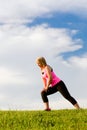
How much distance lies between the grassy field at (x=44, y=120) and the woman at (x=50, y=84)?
1339mm

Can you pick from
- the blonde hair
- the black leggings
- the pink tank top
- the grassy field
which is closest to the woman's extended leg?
the black leggings

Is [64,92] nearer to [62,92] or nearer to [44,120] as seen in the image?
[62,92]

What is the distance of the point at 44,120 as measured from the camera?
662 inches

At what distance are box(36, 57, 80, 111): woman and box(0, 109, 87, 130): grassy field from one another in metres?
1.34

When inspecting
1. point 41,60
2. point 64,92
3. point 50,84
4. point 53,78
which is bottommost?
point 64,92

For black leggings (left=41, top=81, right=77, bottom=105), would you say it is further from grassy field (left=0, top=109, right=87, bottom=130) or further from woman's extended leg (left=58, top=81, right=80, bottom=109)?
grassy field (left=0, top=109, right=87, bottom=130)

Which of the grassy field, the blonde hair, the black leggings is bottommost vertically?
the grassy field

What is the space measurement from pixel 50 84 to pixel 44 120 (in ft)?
10.8

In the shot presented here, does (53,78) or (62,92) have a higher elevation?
(53,78)

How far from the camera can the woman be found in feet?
64.4

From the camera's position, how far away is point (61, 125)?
1614cm

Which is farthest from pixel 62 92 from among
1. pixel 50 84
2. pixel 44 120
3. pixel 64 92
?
pixel 44 120

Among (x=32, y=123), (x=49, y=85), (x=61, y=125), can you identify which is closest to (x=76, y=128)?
(x=61, y=125)

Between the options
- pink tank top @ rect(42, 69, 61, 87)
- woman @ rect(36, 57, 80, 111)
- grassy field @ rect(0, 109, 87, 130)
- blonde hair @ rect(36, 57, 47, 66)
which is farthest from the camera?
pink tank top @ rect(42, 69, 61, 87)
